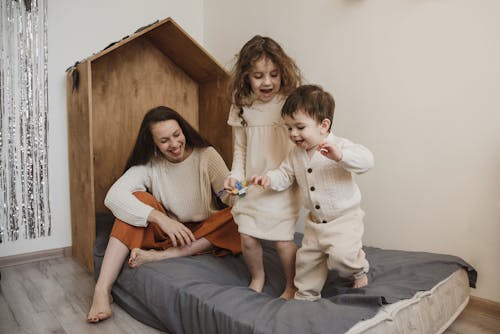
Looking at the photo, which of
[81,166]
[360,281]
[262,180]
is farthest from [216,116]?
[360,281]

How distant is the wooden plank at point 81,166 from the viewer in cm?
180

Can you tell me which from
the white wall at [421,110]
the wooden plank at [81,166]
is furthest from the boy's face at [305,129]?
the wooden plank at [81,166]

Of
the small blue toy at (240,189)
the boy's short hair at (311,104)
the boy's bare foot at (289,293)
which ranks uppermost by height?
the boy's short hair at (311,104)

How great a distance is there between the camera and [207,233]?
63.4 inches

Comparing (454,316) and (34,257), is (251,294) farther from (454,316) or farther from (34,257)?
(34,257)

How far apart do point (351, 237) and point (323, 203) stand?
0.13 metres

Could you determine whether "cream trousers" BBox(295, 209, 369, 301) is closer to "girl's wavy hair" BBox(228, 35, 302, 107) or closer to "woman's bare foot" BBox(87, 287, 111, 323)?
"girl's wavy hair" BBox(228, 35, 302, 107)

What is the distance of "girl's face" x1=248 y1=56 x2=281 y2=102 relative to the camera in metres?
1.36

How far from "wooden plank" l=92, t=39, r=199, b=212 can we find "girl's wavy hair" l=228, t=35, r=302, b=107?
41.8 inches

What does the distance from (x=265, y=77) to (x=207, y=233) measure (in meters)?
0.67

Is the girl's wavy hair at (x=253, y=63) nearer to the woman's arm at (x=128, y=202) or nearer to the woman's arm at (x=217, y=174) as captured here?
the woman's arm at (x=217, y=174)

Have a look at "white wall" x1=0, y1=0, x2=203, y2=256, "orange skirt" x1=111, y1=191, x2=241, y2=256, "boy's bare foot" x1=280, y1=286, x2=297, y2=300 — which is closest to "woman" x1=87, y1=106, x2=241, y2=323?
"orange skirt" x1=111, y1=191, x2=241, y2=256

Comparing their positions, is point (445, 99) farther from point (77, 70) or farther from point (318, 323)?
point (77, 70)

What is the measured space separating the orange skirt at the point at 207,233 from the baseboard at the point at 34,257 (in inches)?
31.2
